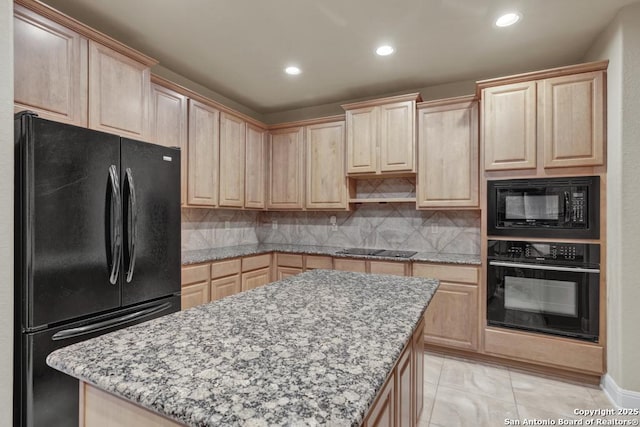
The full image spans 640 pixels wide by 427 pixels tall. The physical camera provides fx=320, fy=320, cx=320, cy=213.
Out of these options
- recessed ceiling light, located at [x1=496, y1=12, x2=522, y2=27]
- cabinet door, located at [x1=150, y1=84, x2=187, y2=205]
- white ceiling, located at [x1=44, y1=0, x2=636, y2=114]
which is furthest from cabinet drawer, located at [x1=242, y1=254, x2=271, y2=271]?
recessed ceiling light, located at [x1=496, y1=12, x2=522, y2=27]

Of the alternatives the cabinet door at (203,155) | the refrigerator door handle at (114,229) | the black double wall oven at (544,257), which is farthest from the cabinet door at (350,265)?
the refrigerator door handle at (114,229)

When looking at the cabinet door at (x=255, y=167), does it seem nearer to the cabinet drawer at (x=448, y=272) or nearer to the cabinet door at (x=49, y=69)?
the cabinet door at (x=49, y=69)

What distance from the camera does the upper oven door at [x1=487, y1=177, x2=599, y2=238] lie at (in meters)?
2.41

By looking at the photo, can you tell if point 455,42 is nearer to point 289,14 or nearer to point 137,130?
point 289,14

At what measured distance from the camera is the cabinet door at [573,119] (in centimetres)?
238

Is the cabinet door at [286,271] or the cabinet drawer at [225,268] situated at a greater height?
the cabinet drawer at [225,268]

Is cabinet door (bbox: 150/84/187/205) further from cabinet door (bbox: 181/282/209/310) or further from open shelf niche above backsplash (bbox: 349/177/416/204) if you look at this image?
open shelf niche above backsplash (bbox: 349/177/416/204)

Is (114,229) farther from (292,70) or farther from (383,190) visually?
(383,190)

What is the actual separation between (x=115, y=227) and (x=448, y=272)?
263 centimetres

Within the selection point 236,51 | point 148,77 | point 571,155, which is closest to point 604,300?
point 571,155

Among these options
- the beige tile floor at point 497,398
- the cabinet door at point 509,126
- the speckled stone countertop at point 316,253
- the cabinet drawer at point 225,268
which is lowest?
the beige tile floor at point 497,398

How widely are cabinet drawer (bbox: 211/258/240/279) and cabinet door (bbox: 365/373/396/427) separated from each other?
2.27 m

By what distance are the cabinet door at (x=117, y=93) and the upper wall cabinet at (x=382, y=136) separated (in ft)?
6.54

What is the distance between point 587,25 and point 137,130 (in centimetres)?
342
